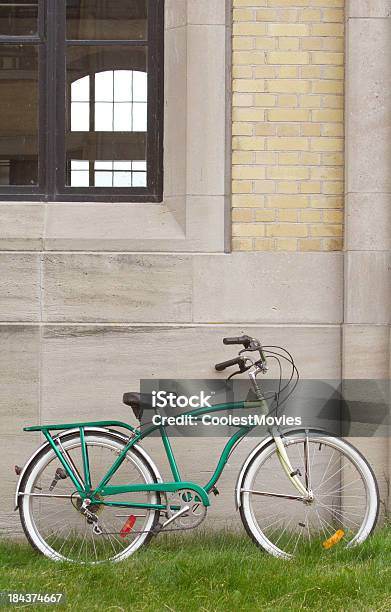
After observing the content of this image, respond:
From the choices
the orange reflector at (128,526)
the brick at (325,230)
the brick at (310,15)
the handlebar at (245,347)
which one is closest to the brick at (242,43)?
the brick at (310,15)

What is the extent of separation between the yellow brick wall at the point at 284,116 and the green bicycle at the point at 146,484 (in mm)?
953

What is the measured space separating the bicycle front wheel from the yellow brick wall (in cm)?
137

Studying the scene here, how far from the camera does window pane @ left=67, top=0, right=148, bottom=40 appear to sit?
690 cm

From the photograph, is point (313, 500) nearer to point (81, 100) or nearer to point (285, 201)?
point (285, 201)

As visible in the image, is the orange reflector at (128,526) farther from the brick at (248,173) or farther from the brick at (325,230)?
the brick at (248,173)

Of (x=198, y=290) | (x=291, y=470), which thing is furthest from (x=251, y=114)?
(x=291, y=470)

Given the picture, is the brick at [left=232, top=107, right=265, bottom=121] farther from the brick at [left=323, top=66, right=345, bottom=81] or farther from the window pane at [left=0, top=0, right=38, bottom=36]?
the window pane at [left=0, top=0, right=38, bottom=36]

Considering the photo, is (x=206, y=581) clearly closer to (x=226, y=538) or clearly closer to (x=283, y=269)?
(x=226, y=538)

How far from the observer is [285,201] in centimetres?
661

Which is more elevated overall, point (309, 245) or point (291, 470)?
point (309, 245)

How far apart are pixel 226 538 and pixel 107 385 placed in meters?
1.20

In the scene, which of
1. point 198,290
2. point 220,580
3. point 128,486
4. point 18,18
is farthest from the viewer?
point 18,18

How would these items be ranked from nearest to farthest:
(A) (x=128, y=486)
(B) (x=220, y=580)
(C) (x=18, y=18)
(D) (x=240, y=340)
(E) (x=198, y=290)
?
(B) (x=220, y=580)
(A) (x=128, y=486)
(D) (x=240, y=340)
(E) (x=198, y=290)
(C) (x=18, y=18)

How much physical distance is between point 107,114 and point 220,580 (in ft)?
10.6
